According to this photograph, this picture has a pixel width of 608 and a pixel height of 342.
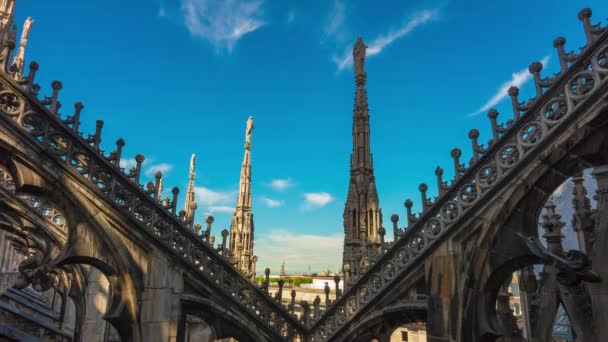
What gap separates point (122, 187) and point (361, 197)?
1572cm

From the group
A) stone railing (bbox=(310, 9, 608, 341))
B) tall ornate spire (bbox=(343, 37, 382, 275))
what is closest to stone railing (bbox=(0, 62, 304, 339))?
stone railing (bbox=(310, 9, 608, 341))

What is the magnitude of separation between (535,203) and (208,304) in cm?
614

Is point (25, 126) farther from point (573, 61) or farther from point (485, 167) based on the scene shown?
point (573, 61)

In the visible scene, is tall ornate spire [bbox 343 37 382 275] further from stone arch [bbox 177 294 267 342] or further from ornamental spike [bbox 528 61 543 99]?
ornamental spike [bbox 528 61 543 99]

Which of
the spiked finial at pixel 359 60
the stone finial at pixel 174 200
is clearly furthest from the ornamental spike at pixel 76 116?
the spiked finial at pixel 359 60

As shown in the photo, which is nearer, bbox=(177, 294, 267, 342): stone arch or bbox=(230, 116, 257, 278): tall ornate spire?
bbox=(177, 294, 267, 342): stone arch

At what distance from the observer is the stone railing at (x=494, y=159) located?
6.59 m

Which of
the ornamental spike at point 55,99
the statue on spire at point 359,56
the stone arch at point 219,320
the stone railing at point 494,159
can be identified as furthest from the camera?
the statue on spire at point 359,56

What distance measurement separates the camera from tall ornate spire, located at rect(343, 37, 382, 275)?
851 inches

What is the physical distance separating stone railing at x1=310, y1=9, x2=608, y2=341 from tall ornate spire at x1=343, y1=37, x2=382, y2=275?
460 inches

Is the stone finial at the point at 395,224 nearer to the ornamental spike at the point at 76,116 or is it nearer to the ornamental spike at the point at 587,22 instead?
the ornamental spike at the point at 587,22

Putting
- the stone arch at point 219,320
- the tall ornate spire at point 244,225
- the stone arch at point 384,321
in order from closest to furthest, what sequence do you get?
1. the stone arch at point 384,321
2. the stone arch at point 219,320
3. the tall ornate spire at point 244,225

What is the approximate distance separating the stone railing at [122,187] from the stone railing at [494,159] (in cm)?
229

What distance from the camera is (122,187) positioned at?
8.11 meters
